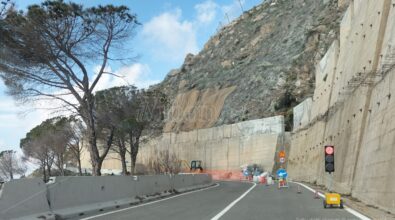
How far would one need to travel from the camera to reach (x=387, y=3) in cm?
2594

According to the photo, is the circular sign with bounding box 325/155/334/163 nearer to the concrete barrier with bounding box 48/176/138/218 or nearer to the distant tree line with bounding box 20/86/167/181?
the concrete barrier with bounding box 48/176/138/218

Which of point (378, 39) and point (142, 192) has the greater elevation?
point (378, 39)

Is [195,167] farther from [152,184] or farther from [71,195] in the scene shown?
[71,195]

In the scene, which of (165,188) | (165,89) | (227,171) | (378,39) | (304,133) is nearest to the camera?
(378,39)

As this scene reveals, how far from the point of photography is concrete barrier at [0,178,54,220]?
1288 cm

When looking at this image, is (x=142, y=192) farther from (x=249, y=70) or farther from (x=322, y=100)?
(x=249, y=70)

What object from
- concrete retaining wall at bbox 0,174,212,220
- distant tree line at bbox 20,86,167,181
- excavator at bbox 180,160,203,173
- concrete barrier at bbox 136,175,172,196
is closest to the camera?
concrete retaining wall at bbox 0,174,212,220

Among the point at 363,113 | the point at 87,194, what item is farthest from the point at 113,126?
the point at 87,194

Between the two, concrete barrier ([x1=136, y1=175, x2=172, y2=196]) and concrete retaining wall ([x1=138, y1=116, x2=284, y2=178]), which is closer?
concrete barrier ([x1=136, y1=175, x2=172, y2=196])

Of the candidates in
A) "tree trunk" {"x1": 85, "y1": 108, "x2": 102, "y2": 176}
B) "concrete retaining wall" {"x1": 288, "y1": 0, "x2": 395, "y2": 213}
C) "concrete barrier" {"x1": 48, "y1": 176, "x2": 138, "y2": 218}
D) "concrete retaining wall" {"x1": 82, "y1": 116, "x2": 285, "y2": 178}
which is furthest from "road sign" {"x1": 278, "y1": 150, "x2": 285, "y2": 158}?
"concrete barrier" {"x1": 48, "y1": 176, "x2": 138, "y2": 218}

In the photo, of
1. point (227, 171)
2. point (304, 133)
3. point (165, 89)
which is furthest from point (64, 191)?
point (165, 89)

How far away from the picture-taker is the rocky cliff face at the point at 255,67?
71.4m

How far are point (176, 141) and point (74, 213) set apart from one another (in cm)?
7203

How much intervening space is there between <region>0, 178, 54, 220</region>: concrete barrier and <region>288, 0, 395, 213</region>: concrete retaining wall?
9.97 metres
